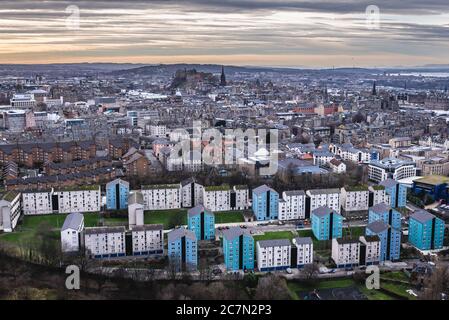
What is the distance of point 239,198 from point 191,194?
579 millimetres

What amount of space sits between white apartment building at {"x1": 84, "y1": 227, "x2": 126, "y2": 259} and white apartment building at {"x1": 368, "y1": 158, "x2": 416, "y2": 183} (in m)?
4.16

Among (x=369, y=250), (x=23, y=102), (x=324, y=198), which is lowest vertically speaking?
(x=369, y=250)

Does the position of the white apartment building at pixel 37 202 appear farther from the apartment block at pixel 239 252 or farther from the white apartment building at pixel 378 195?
the white apartment building at pixel 378 195

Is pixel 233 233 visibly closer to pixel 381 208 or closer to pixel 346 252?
pixel 346 252

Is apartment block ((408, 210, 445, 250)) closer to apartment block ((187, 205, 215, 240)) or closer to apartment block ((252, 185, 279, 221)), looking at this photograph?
apartment block ((252, 185, 279, 221))

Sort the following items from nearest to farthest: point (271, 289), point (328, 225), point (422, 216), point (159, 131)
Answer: point (271, 289)
point (422, 216)
point (328, 225)
point (159, 131)

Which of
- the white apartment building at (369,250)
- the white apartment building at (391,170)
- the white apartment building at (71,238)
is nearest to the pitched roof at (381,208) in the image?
the white apartment building at (369,250)

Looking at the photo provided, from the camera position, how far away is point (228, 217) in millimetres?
5863

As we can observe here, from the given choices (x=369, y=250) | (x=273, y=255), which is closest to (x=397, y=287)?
(x=369, y=250)

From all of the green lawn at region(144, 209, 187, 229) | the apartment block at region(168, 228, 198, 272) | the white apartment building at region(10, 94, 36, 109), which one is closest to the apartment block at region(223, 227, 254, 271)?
the apartment block at region(168, 228, 198, 272)

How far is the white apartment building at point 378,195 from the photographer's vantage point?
614 cm

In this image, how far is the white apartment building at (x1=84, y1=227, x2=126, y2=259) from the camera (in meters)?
4.65

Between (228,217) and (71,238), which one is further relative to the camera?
(228,217)
